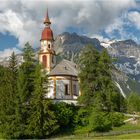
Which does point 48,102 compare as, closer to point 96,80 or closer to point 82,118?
point 82,118

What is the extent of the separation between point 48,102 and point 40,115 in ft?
9.91

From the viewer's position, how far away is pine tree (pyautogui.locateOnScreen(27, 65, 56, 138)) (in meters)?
72.8

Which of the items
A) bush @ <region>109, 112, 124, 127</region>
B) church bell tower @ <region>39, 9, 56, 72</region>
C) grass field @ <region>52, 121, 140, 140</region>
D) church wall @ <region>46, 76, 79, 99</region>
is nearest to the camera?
grass field @ <region>52, 121, 140, 140</region>

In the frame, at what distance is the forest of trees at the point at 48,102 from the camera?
241ft

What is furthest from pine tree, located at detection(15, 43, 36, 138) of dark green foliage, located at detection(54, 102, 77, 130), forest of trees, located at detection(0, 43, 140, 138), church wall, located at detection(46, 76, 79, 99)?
church wall, located at detection(46, 76, 79, 99)

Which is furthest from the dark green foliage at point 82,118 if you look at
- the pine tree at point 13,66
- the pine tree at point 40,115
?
the pine tree at point 13,66

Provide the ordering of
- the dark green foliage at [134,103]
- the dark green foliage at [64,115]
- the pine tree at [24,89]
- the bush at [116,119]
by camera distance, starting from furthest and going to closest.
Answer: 1. the dark green foliage at [134,103]
2. the bush at [116,119]
3. the dark green foliage at [64,115]
4. the pine tree at [24,89]

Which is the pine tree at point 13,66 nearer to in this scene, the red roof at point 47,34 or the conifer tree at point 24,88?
the conifer tree at point 24,88

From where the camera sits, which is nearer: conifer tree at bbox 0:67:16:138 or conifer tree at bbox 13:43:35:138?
conifer tree at bbox 0:67:16:138

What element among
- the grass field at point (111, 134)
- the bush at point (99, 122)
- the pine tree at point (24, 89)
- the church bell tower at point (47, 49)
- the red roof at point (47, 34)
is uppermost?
the red roof at point (47, 34)

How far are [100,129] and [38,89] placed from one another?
13.8m

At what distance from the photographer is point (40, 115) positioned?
241 feet

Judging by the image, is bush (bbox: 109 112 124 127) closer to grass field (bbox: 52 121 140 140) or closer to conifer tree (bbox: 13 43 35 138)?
grass field (bbox: 52 121 140 140)

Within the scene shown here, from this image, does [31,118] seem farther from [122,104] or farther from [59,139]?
[122,104]
